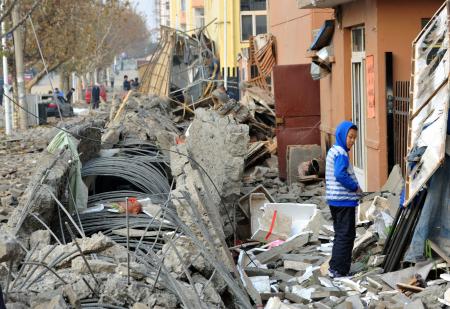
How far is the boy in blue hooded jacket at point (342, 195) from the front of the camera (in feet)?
29.0

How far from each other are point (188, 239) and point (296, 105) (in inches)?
398

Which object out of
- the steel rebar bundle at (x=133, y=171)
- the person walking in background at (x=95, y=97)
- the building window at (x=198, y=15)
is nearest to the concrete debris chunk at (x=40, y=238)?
the steel rebar bundle at (x=133, y=171)

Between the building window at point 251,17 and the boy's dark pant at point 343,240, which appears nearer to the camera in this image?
the boy's dark pant at point 343,240

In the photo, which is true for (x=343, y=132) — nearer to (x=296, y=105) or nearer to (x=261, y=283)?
(x=261, y=283)

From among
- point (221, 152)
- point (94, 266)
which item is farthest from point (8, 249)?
point (221, 152)

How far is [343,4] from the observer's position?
1510 centimetres

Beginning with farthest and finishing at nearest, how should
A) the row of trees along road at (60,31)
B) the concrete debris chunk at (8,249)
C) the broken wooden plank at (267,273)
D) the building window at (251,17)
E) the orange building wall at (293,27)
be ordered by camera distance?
the building window at (251,17), the row of trees along road at (60,31), the orange building wall at (293,27), the broken wooden plank at (267,273), the concrete debris chunk at (8,249)

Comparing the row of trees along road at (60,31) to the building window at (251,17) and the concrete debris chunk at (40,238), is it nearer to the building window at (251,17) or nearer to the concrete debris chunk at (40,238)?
the building window at (251,17)

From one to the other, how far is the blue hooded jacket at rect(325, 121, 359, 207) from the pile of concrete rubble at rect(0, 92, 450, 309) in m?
0.73

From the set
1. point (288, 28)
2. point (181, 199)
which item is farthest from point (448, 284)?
point (288, 28)

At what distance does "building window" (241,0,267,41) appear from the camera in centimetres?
4038

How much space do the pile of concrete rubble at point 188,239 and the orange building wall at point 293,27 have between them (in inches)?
207

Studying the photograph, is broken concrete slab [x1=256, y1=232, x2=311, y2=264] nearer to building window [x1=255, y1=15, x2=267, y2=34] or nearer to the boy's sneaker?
the boy's sneaker

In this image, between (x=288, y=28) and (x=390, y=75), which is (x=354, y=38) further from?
(x=288, y=28)
